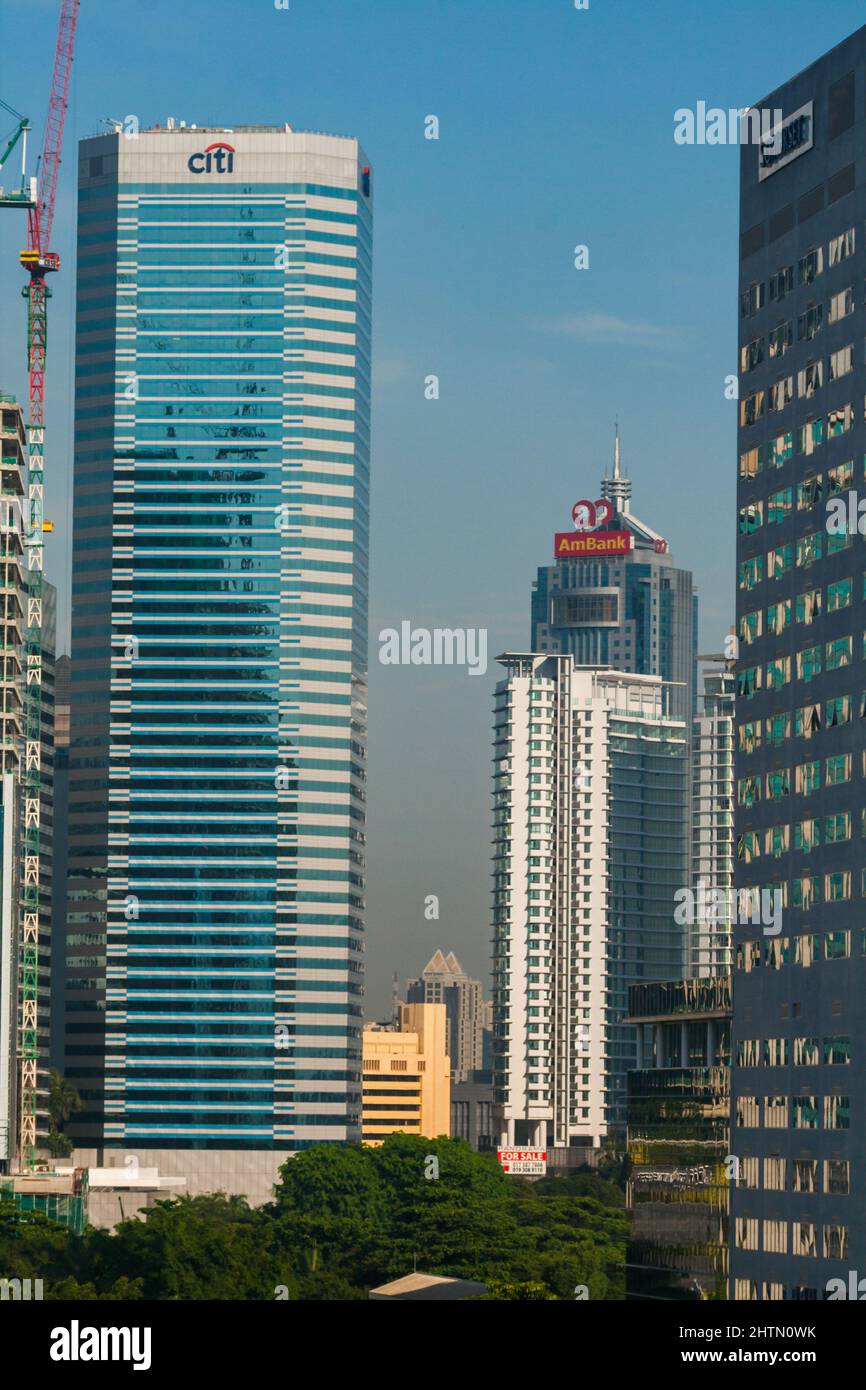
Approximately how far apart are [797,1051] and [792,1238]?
12246 millimetres

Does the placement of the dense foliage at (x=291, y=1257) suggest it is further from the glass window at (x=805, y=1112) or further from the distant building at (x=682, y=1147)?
the glass window at (x=805, y=1112)

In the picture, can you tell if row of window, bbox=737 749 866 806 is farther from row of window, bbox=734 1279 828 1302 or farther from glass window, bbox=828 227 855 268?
glass window, bbox=828 227 855 268

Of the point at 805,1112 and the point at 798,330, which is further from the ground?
the point at 798,330

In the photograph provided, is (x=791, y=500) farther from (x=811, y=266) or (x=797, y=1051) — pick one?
(x=797, y=1051)

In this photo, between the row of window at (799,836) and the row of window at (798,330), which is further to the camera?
the row of window at (798,330)

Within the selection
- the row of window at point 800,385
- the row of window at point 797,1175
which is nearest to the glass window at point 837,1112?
the row of window at point 797,1175

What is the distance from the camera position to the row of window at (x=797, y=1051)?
5281 inches

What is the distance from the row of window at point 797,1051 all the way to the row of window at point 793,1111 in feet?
7.45

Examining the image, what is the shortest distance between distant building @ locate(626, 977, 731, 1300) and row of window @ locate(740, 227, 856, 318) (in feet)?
162

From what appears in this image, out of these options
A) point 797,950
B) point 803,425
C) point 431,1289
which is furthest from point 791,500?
point 431,1289

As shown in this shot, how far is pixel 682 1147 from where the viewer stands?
15525 cm

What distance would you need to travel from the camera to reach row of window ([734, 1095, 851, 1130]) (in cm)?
13238

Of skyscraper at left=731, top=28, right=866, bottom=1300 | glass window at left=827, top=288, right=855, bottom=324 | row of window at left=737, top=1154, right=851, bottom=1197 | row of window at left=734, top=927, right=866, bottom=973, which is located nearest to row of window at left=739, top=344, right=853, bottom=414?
skyscraper at left=731, top=28, right=866, bottom=1300
